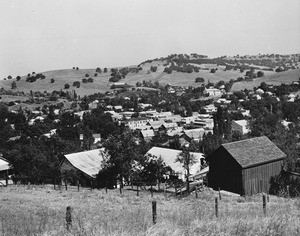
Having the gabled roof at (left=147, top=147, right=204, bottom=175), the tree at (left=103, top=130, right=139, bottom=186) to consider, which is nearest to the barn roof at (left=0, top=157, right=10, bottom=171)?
the tree at (left=103, top=130, right=139, bottom=186)

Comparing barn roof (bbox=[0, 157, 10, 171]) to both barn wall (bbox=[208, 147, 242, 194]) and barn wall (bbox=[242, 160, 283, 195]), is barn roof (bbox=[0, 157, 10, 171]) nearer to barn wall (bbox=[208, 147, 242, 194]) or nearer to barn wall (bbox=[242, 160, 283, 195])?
barn wall (bbox=[208, 147, 242, 194])

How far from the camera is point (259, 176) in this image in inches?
1335

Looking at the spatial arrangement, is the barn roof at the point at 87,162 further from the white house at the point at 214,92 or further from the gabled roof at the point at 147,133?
the white house at the point at 214,92

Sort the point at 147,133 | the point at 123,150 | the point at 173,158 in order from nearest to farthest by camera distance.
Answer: the point at 123,150 < the point at 173,158 < the point at 147,133

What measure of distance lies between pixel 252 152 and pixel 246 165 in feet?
6.47

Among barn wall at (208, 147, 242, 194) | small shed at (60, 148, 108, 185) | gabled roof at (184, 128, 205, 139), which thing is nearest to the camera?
barn wall at (208, 147, 242, 194)

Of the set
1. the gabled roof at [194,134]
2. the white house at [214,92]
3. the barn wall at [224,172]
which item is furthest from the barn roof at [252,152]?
the white house at [214,92]

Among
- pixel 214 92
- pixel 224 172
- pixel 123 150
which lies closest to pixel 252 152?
pixel 224 172

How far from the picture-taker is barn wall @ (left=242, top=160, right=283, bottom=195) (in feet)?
109

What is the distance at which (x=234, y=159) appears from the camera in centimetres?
3334

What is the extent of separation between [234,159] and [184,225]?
87.9 feet

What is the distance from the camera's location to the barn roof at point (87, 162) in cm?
4078

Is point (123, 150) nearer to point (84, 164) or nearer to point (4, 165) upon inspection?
point (84, 164)

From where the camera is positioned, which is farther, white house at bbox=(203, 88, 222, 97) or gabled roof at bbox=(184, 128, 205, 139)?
white house at bbox=(203, 88, 222, 97)
